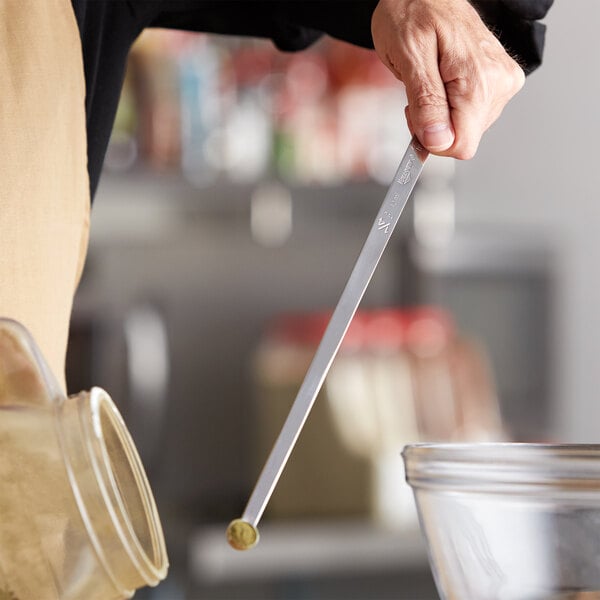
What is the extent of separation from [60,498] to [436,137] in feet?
0.74

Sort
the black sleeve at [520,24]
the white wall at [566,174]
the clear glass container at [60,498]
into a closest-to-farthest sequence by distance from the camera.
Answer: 1. the clear glass container at [60,498]
2. the black sleeve at [520,24]
3. the white wall at [566,174]

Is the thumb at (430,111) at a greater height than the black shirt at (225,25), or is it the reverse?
the black shirt at (225,25)

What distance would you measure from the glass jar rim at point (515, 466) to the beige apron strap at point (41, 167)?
0.18 m

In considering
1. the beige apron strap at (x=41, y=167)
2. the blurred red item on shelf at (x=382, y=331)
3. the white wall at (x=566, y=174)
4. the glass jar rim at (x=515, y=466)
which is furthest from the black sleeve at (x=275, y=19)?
the white wall at (x=566, y=174)

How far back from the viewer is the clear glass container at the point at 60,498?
0.33 meters

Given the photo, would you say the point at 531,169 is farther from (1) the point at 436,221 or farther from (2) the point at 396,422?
(2) the point at 396,422

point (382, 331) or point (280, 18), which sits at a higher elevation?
point (280, 18)

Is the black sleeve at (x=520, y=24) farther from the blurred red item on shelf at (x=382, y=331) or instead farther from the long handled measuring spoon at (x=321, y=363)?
the blurred red item on shelf at (x=382, y=331)

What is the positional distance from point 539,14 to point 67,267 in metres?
0.26

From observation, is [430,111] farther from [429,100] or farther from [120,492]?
[120,492]

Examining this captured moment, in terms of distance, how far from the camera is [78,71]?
55cm

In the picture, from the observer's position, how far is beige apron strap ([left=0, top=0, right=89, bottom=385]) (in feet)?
1.57

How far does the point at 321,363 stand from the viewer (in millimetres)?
402

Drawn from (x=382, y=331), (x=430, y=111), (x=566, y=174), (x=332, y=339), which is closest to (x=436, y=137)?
(x=430, y=111)
